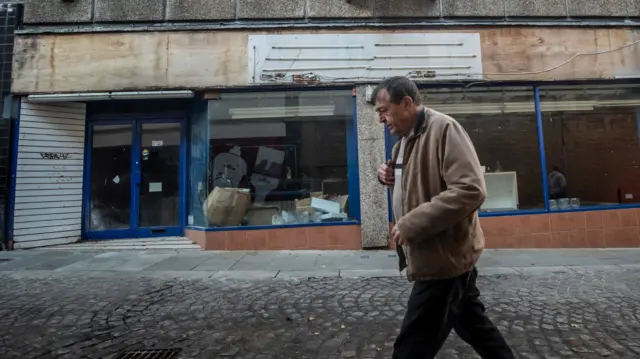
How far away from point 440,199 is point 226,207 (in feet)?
20.5

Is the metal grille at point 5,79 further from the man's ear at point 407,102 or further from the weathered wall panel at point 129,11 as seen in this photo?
the man's ear at point 407,102

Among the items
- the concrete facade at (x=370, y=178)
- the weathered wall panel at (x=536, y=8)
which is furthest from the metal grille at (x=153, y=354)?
the weathered wall panel at (x=536, y=8)

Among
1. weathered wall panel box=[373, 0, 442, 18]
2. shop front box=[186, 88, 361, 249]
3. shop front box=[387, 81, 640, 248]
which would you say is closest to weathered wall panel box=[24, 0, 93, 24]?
shop front box=[186, 88, 361, 249]

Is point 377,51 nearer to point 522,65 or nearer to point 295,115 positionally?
point 295,115

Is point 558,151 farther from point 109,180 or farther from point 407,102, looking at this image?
point 109,180

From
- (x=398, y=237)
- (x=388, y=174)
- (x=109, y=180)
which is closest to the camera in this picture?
(x=398, y=237)

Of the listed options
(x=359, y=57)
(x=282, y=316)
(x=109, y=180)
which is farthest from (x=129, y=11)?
(x=282, y=316)

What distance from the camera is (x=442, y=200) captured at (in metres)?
1.70

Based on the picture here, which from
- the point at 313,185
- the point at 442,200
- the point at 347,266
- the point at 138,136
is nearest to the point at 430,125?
the point at 442,200

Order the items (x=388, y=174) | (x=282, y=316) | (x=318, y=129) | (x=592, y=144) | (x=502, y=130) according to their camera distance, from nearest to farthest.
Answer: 1. (x=388, y=174)
2. (x=282, y=316)
3. (x=318, y=129)
4. (x=502, y=130)
5. (x=592, y=144)

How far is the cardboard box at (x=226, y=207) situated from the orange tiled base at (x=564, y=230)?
4.69 meters

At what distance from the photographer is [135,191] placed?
8.30m

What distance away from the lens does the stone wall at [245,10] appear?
7621 mm

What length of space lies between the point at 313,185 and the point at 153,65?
3910 millimetres
